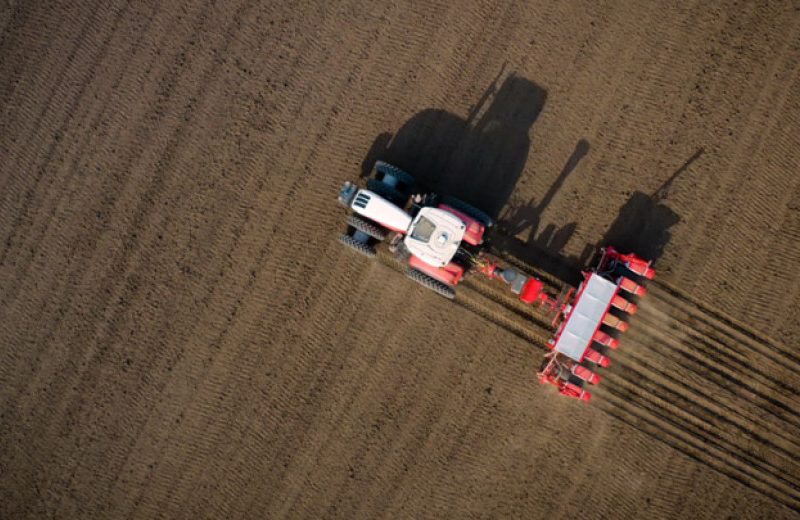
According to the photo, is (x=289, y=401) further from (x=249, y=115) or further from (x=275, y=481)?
(x=249, y=115)

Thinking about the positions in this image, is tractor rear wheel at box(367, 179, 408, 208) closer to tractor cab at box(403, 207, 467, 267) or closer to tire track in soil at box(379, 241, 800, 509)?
tractor cab at box(403, 207, 467, 267)

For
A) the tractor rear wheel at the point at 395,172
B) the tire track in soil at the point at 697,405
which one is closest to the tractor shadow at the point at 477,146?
the tractor rear wheel at the point at 395,172

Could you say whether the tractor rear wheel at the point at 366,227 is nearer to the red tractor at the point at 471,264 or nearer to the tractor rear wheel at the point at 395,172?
the red tractor at the point at 471,264

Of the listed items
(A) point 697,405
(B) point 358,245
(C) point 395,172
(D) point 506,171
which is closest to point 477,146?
(D) point 506,171

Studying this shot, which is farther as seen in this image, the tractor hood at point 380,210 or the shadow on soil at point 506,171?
the shadow on soil at point 506,171

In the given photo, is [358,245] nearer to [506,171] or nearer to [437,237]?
[437,237]

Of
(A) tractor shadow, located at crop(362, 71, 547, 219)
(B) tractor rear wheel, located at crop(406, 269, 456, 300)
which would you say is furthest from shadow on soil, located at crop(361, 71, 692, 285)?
(B) tractor rear wheel, located at crop(406, 269, 456, 300)
